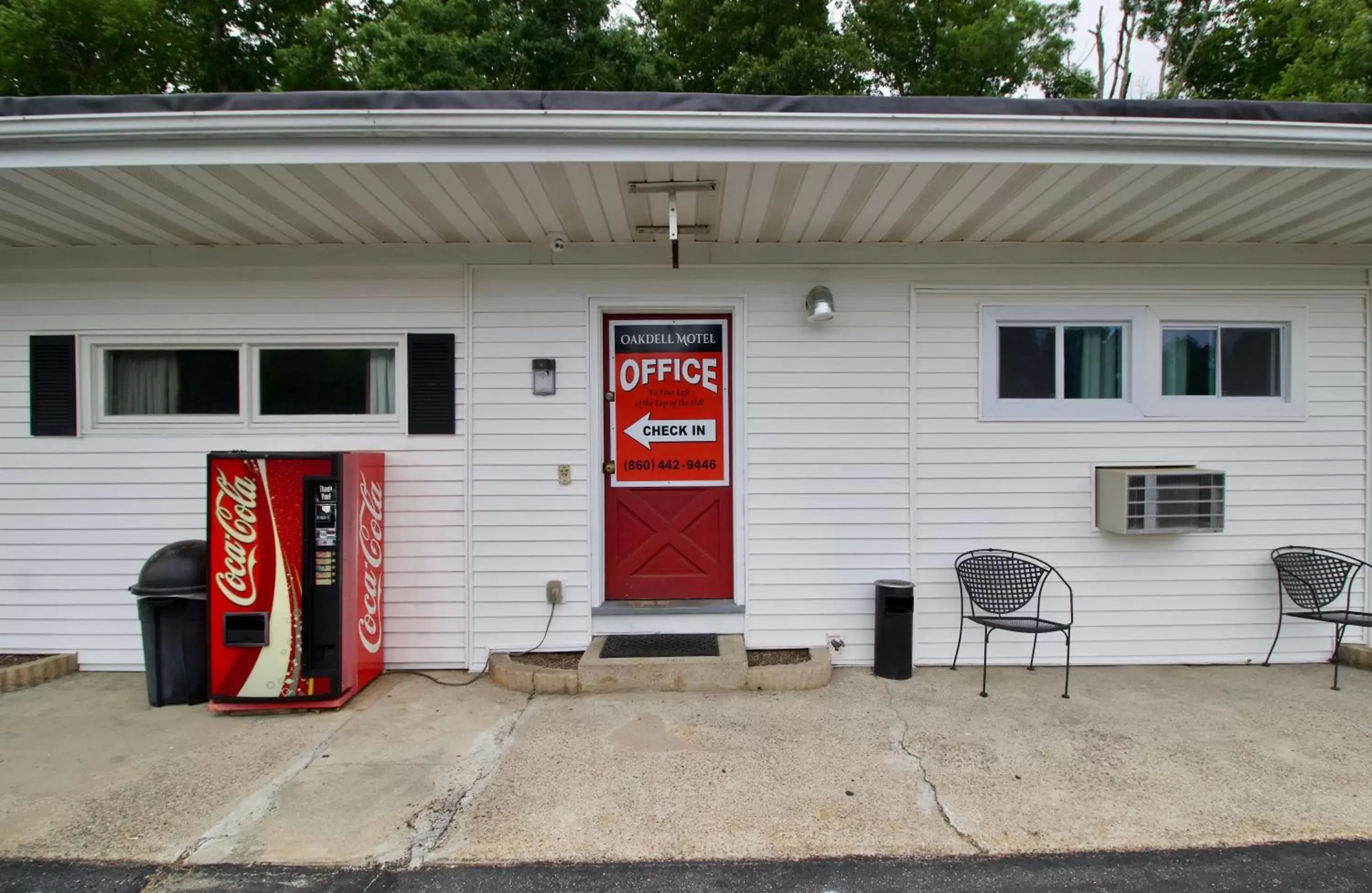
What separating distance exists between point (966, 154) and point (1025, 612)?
9.25ft

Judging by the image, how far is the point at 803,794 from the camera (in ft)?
8.84

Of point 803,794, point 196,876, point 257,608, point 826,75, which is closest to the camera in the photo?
point 196,876

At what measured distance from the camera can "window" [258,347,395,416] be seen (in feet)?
13.7

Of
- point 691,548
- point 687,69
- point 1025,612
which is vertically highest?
point 687,69

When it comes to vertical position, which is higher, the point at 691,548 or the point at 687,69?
the point at 687,69

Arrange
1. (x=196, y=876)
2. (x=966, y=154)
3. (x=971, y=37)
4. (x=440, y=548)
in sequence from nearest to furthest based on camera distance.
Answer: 1. (x=196, y=876)
2. (x=966, y=154)
3. (x=440, y=548)
4. (x=971, y=37)

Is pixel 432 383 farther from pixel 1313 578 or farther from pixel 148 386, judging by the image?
pixel 1313 578

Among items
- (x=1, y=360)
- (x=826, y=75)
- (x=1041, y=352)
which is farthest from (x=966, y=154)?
(x=826, y=75)

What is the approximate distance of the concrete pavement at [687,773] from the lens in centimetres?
243

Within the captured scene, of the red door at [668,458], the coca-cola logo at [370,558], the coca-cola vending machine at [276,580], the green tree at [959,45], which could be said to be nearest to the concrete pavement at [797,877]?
the coca-cola vending machine at [276,580]

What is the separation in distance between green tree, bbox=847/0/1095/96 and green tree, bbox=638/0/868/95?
3.00ft

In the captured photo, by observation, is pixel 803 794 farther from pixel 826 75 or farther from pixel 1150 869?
pixel 826 75

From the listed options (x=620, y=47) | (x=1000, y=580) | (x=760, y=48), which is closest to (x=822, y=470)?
(x=1000, y=580)

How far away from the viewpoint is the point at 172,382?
423cm
